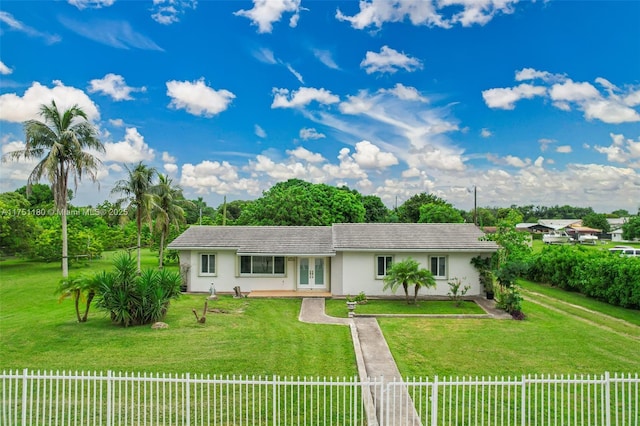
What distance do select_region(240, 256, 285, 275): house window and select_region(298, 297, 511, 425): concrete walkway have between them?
118 inches

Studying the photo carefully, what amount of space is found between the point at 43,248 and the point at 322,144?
84.8 ft

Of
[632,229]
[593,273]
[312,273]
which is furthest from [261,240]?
[632,229]

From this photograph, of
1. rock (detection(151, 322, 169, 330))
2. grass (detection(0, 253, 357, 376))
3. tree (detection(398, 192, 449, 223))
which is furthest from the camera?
tree (detection(398, 192, 449, 223))

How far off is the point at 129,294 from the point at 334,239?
10.8 metres

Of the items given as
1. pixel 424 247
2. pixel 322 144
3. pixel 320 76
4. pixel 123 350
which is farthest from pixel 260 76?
pixel 123 350

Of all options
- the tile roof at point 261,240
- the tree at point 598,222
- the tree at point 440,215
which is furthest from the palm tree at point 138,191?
the tree at point 598,222

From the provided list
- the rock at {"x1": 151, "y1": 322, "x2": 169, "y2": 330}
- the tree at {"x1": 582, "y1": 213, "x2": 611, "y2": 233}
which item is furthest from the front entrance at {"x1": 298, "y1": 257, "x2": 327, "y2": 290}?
the tree at {"x1": 582, "y1": 213, "x2": 611, "y2": 233}

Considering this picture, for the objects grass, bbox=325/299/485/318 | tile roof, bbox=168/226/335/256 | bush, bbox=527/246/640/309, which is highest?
tile roof, bbox=168/226/335/256

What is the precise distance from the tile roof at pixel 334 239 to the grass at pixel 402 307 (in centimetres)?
266

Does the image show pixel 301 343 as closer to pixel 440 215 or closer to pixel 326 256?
pixel 326 256

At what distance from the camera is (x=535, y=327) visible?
605 inches

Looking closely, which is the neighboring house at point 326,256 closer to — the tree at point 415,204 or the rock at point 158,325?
the rock at point 158,325

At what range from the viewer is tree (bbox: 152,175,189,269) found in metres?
32.5

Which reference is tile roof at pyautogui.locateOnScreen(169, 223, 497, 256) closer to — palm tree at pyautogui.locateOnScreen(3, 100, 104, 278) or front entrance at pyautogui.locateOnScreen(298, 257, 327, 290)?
front entrance at pyautogui.locateOnScreen(298, 257, 327, 290)
